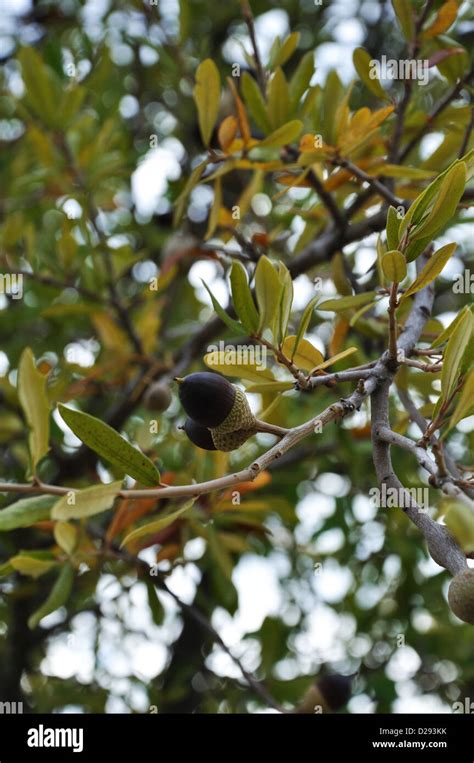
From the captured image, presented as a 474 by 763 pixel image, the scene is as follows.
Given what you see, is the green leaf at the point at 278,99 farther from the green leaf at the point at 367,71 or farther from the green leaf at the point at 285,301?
the green leaf at the point at 285,301

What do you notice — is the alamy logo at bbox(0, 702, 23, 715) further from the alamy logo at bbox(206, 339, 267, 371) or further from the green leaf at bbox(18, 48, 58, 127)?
the green leaf at bbox(18, 48, 58, 127)

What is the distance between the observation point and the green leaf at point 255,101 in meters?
1.50

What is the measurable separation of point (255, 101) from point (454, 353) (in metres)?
0.78

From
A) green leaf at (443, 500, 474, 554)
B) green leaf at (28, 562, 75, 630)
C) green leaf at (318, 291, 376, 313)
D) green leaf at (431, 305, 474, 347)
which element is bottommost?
green leaf at (443, 500, 474, 554)

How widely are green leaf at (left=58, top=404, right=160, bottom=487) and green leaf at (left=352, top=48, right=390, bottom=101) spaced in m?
0.86

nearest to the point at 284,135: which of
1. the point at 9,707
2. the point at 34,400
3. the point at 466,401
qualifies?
the point at 34,400

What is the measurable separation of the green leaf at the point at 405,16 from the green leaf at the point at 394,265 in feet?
2.46

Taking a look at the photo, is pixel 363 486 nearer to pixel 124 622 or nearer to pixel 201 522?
pixel 201 522

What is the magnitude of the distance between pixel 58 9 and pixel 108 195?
848mm

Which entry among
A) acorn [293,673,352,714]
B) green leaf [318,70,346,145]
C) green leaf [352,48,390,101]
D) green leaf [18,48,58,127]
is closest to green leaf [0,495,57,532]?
acorn [293,673,352,714]

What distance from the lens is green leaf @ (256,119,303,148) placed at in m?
1.39
